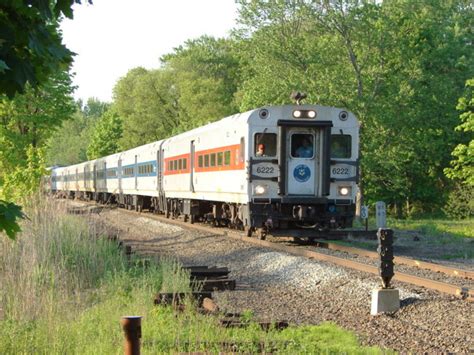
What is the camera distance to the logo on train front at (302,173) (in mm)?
15727

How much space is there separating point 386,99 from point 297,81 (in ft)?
12.2

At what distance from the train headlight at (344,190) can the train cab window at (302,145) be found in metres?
0.98

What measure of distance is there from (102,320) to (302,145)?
9.05 metres

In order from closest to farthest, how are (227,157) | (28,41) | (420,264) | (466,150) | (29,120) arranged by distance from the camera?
(28,41) → (420,264) → (227,157) → (29,120) → (466,150)

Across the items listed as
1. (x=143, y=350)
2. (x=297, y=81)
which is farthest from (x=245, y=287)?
(x=297, y=81)

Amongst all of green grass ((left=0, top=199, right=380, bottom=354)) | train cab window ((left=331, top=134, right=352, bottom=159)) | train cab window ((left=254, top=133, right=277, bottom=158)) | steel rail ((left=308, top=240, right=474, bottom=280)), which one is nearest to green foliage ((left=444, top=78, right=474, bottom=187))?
train cab window ((left=331, top=134, right=352, bottom=159))

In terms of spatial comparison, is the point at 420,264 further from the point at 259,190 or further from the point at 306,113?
the point at 306,113

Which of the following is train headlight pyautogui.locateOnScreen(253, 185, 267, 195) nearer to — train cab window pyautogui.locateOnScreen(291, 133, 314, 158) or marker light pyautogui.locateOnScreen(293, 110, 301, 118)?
train cab window pyautogui.locateOnScreen(291, 133, 314, 158)

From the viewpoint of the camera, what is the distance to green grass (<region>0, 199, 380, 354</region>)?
643 centimetres

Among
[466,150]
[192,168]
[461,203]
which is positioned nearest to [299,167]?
[192,168]

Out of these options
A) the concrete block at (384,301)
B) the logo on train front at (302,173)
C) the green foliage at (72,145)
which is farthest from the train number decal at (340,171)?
the green foliage at (72,145)

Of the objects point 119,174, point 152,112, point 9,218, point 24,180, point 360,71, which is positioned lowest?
point 9,218

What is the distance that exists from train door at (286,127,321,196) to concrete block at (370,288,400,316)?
7.11 meters

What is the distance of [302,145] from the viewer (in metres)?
15.9
